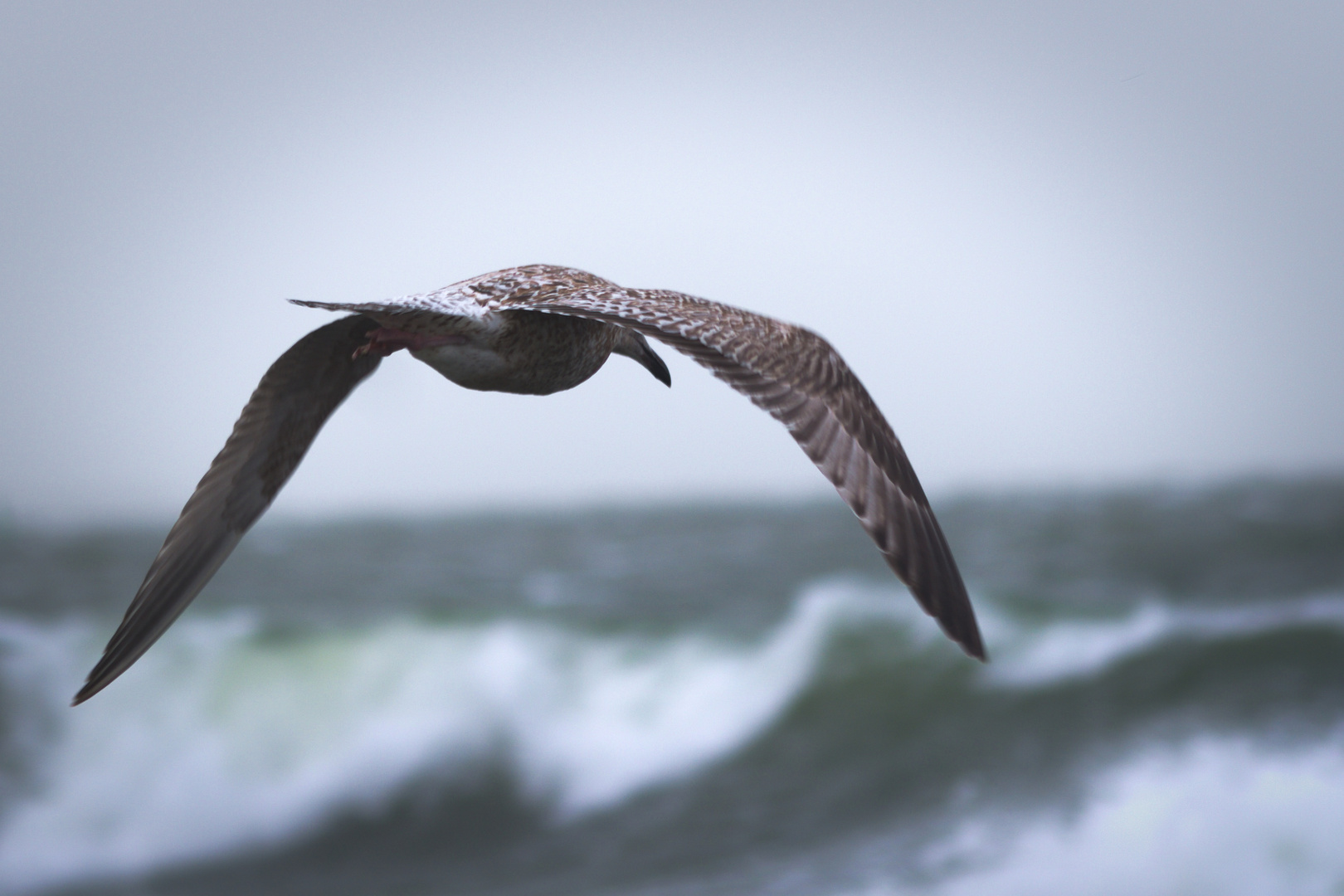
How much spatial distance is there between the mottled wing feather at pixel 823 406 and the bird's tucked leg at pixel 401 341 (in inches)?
9.3

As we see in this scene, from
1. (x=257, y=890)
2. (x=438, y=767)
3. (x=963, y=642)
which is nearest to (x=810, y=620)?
(x=438, y=767)

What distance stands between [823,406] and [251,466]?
2194 millimetres

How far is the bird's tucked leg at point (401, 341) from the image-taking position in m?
3.49

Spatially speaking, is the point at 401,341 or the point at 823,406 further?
the point at 401,341

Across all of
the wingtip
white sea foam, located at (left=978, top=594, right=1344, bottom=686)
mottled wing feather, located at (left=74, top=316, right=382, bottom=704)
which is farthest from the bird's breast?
white sea foam, located at (left=978, top=594, right=1344, bottom=686)

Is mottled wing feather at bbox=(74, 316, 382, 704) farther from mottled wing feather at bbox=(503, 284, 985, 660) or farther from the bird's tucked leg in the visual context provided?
mottled wing feather at bbox=(503, 284, 985, 660)

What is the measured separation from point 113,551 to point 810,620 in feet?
49.3

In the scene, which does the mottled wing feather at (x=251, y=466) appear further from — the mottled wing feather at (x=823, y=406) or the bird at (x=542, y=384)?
the mottled wing feather at (x=823, y=406)

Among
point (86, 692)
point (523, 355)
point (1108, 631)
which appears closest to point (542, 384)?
point (523, 355)

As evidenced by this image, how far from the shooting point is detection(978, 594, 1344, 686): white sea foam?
19.2m

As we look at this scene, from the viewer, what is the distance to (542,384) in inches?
149

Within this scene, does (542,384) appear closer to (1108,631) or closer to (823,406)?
(823,406)

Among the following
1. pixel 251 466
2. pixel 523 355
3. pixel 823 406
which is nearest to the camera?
pixel 823 406

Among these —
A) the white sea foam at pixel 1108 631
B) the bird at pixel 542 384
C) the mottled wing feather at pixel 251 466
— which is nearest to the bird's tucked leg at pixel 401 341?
the bird at pixel 542 384
